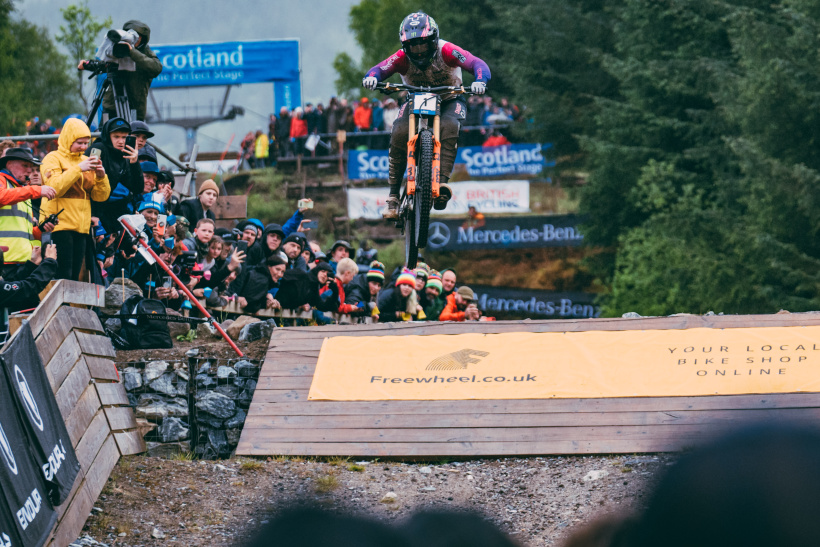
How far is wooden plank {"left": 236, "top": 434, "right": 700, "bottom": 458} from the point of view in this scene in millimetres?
7370

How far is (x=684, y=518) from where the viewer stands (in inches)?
54.9

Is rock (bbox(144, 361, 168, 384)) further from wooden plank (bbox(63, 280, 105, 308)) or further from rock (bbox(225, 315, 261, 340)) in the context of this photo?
rock (bbox(225, 315, 261, 340))

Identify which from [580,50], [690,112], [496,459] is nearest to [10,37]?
[580,50]

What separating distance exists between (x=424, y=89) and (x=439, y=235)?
16.9 metres

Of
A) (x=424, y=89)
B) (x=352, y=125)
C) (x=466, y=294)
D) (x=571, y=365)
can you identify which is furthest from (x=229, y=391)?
(x=352, y=125)

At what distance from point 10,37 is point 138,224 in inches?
1597

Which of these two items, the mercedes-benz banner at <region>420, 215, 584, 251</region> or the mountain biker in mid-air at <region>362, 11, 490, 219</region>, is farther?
the mercedes-benz banner at <region>420, 215, 584, 251</region>

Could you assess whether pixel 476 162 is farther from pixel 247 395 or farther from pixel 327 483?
pixel 327 483

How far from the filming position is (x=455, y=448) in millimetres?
7633

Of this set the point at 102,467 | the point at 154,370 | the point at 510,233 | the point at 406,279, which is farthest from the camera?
the point at 510,233

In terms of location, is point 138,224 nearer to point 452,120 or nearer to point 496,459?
point 452,120

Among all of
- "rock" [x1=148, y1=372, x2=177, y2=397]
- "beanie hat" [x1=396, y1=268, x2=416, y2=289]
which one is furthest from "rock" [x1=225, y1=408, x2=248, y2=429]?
"beanie hat" [x1=396, y1=268, x2=416, y2=289]

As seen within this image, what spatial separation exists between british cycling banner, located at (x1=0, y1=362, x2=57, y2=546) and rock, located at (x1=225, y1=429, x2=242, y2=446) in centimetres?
318

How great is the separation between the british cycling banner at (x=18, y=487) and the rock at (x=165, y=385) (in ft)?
10.5
